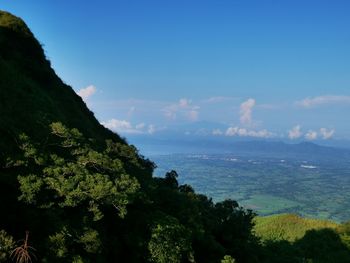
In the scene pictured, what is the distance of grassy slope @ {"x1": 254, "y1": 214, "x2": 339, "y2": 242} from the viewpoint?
56.6m

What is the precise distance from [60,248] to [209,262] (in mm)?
9159

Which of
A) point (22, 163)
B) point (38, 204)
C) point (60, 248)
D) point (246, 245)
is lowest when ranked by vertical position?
point (246, 245)

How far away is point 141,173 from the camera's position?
90.7 feet

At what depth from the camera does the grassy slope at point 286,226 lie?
2227 inches

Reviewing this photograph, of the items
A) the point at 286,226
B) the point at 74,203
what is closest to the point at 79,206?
the point at 74,203

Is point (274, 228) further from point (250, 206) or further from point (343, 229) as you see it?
point (250, 206)

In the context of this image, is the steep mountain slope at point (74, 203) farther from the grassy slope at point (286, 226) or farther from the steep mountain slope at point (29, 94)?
the grassy slope at point (286, 226)

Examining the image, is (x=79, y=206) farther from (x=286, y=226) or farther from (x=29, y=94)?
(x=286, y=226)

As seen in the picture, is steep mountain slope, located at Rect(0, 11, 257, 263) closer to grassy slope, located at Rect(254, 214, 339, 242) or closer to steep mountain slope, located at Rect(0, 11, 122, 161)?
steep mountain slope, located at Rect(0, 11, 122, 161)

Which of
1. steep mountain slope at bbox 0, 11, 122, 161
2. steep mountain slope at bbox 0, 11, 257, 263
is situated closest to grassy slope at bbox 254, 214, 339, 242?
steep mountain slope at bbox 0, 11, 122, 161

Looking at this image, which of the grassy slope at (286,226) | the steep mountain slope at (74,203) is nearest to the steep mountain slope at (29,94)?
the steep mountain slope at (74,203)

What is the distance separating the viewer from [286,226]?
59969 millimetres

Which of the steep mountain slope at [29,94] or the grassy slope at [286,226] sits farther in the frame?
the grassy slope at [286,226]

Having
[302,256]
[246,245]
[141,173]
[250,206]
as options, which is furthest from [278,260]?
[250,206]
